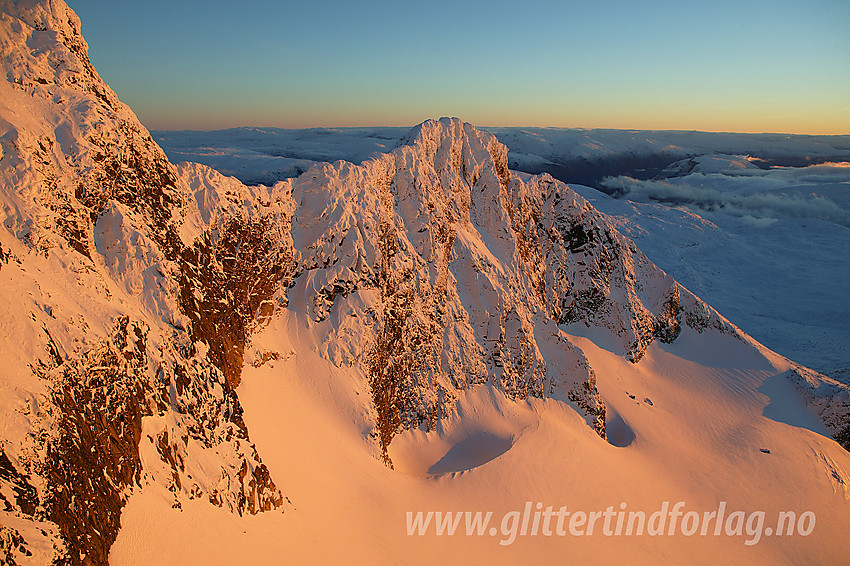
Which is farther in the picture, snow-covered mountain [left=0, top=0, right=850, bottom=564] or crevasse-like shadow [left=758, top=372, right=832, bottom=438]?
crevasse-like shadow [left=758, top=372, right=832, bottom=438]

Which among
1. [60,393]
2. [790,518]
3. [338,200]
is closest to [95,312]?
[60,393]

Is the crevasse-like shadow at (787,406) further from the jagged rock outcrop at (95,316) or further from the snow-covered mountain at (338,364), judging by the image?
the jagged rock outcrop at (95,316)

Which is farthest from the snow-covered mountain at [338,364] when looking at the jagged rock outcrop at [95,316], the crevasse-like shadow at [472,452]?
the crevasse-like shadow at [472,452]

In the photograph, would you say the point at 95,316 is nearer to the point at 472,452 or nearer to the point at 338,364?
the point at 338,364

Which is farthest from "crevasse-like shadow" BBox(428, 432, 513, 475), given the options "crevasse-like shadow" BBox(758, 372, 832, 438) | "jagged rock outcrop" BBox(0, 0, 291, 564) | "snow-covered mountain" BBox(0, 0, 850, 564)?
"crevasse-like shadow" BBox(758, 372, 832, 438)

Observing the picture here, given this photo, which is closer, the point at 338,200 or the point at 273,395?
the point at 273,395

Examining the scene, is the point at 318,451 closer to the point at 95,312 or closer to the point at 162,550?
the point at 162,550

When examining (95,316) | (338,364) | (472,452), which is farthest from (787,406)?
(95,316)

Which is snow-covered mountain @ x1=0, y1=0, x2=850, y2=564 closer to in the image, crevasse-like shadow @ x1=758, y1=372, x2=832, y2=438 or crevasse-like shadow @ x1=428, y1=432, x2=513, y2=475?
crevasse-like shadow @ x1=428, y1=432, x2=513, y2=475
